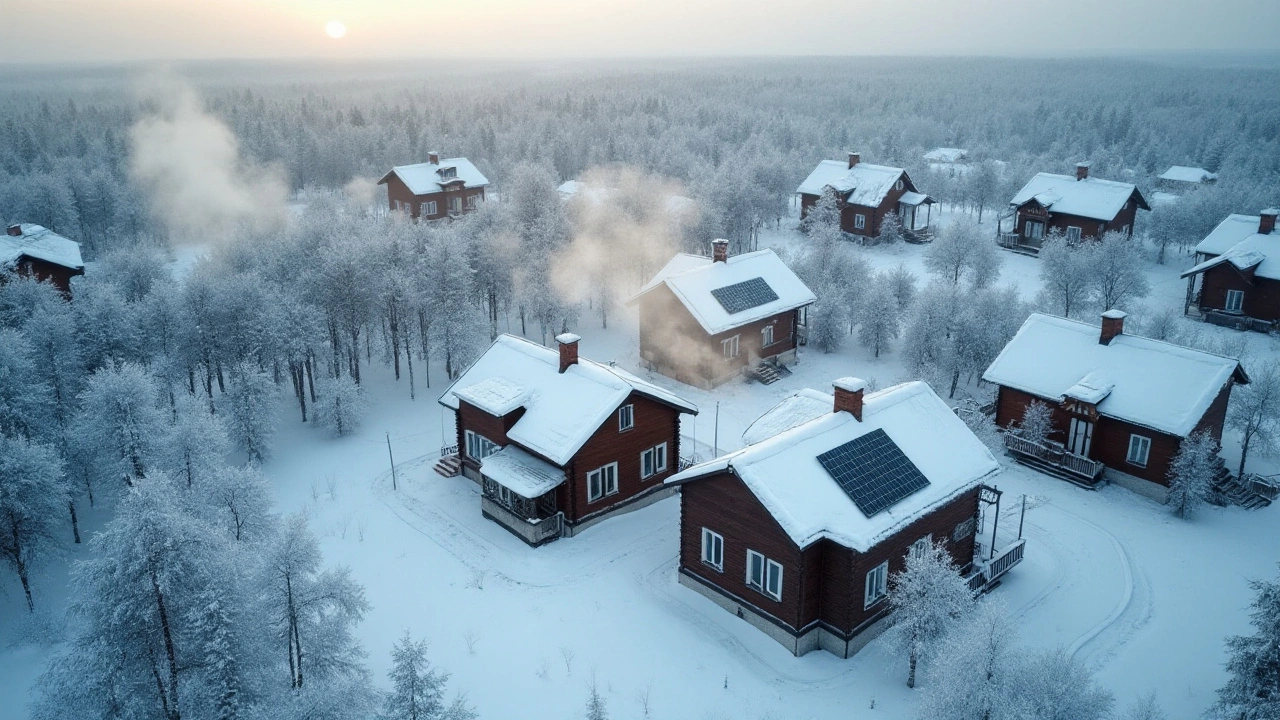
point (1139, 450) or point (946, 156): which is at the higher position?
point (946, 156)

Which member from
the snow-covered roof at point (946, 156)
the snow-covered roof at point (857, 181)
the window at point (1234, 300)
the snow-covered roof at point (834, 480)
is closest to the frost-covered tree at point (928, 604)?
the snow-covered roof at point (834, 480)

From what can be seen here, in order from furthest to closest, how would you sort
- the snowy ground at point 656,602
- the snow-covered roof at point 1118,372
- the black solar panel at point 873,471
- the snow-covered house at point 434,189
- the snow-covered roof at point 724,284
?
the snow-covered house at point 434,189, the snow-covered roof at point 724,284, the snow-covered roof at point 1118,372, the black solar panel at point 873,471, the snowy ground at point 656,602

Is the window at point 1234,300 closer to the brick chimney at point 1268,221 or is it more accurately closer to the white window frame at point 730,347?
the brick chimney at point 1268,221

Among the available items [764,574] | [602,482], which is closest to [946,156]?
[602,482]

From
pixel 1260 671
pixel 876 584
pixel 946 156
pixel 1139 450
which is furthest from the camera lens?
pixel 946 156

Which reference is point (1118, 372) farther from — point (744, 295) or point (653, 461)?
point (653, 461)

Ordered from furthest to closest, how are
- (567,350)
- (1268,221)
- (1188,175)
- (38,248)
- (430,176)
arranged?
(1188,175), (430,176), (1268,221), (38,248), (567,350)
